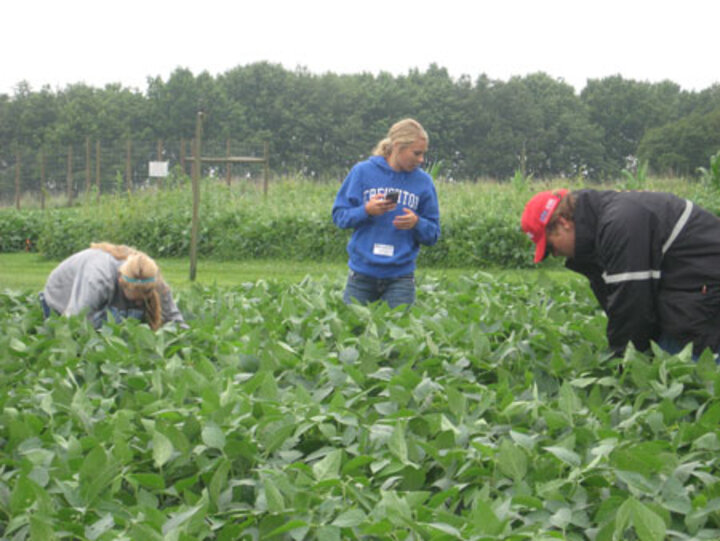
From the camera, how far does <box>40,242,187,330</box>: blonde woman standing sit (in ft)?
16.3

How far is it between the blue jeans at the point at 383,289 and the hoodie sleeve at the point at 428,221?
10.5 inches

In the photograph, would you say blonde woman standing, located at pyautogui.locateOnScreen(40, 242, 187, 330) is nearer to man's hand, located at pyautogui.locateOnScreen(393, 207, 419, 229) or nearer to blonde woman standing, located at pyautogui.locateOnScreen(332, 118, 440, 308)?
blonde woman standing, located at pyautogui.locateOnScreen(332, 118, 440, 308)

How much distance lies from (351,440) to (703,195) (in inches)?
538

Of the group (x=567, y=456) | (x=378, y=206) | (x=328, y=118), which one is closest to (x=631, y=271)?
(x=567, y=456)

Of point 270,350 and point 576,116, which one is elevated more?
point 576,116

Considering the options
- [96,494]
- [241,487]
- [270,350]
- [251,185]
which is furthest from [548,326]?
[251,185]

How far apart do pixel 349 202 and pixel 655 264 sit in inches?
97.7

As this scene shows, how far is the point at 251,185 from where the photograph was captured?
19516 mm

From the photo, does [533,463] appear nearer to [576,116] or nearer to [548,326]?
[548,326]

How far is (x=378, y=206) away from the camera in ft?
17.1

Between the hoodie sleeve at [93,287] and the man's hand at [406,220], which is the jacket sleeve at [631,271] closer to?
the man's hand at [406,220]

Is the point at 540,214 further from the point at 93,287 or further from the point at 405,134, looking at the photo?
the point at 93,287

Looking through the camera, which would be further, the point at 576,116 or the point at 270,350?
the point at 576,116

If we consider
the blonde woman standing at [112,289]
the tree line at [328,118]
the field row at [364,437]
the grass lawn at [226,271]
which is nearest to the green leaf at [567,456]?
the field row at [364,437]
